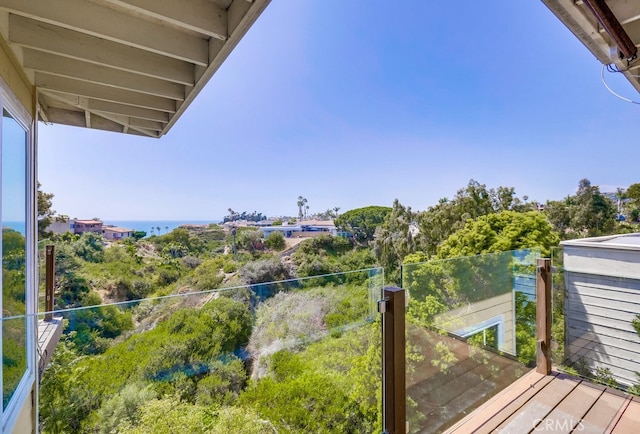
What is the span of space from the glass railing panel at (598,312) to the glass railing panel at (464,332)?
15.1 inches

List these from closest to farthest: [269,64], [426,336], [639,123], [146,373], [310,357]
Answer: [146,373]
[310,357]
[426,336]
[639,123]
[269,64]

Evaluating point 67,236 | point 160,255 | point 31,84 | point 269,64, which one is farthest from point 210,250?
point 31,84

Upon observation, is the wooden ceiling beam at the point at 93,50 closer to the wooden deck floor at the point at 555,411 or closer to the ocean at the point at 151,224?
the wooden deck floor at the point at 555,411

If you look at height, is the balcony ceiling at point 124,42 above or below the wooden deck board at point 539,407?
above

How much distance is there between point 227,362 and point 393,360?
91 centimetres

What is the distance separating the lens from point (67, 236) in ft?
42.1

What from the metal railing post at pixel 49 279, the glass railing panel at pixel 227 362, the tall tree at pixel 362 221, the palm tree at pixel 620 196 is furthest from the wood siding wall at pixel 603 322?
the tall tree at pixel 362 221

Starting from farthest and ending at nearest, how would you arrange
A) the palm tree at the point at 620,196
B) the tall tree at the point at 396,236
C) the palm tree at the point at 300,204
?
the palm tree at the point at 300,204 < the tall tree at the point at 396,236 < the palm tree at the point at 620,196

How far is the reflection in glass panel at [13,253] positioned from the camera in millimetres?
1214

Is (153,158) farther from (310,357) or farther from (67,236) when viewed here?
(310,357)

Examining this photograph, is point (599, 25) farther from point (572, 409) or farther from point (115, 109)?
point (115, 109)

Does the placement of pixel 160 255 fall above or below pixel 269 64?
below

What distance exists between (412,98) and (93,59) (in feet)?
43.5

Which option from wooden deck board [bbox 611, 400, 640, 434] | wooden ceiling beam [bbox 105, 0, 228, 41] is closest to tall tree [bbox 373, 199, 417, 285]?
wooden deck board [bbox 611, 400, 640, 434]
